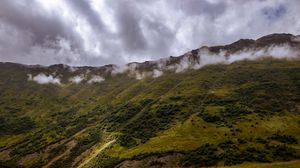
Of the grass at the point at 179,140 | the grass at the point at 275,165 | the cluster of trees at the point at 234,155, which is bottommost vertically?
the grass at the point at 275,165

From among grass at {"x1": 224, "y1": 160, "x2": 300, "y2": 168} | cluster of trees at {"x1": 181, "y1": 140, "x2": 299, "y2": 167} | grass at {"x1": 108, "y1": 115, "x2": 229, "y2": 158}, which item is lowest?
grass at {"x1": 224, "y1": 160, "x2": 300, "y2": 168}

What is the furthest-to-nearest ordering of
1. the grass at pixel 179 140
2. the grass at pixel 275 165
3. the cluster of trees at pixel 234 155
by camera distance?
the grass at pixel 179 140 → the cluster of trees at pixel 234 155 → the grass at pixel 275 165

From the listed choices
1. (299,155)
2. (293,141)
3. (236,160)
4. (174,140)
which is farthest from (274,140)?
(174,140)

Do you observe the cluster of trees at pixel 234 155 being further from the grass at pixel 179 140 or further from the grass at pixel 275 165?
the grass at pixel 179 140

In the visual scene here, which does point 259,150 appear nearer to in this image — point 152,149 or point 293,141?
point 293,141

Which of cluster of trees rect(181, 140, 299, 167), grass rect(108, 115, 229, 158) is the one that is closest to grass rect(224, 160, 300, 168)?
cluster of trees rect(181, 140, 299, 167)

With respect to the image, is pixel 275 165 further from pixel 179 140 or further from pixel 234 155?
pixel 179 140

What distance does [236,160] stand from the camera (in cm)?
15225

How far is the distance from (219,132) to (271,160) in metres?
39.6

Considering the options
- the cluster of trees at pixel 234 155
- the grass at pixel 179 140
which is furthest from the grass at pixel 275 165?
the grass at pixel 179 140

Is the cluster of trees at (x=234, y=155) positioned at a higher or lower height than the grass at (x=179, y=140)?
lower

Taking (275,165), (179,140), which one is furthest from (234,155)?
(179,140)

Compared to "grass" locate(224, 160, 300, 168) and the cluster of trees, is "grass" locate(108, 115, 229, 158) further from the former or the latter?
"grass" locate(224, 160, 300, 168)

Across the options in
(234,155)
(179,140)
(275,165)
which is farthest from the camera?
(179,140)
